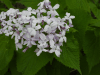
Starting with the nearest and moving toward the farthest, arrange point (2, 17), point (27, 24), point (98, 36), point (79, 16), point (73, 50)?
point (27, 24)
point (73, 50)
point (2, 17)
point (79, 16)
point (98, 36)

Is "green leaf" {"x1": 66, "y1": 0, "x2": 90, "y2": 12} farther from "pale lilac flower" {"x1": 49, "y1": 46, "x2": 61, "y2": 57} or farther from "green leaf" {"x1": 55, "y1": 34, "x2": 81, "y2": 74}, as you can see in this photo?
"pale lilac flower" {"x1": 49, "y1": 46, "x2": 61, "y2": 57}

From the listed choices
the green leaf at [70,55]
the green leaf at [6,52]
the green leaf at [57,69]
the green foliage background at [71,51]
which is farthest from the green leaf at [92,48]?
the green leaf at [6,52]

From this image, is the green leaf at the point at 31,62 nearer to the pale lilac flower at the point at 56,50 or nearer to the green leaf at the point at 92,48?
the pale lilac flower at the point at 56,50

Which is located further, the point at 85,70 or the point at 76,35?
the point at 85,70

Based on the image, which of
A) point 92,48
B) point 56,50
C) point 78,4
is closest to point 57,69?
point 92,48

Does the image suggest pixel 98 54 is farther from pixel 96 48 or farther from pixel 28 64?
pixel 28 64

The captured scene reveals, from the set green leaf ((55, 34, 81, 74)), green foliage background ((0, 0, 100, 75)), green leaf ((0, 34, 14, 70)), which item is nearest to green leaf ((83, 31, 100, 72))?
green foliage background ((0, 0, 100, 75))

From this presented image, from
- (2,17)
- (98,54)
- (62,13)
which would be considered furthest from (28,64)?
(98,54)

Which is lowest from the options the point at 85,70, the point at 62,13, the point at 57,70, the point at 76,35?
the point at 85,70
